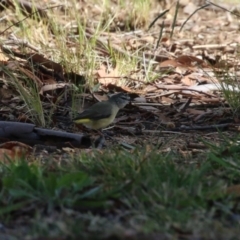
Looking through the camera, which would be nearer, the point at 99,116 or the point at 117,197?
the point at 117,197

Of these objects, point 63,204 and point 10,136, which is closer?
point 63,204

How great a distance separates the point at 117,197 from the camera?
13.6 feet

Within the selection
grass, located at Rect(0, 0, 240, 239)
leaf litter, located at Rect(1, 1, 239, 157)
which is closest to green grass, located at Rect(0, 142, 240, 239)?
grass, located at Rect(0, 0, 240, 239)

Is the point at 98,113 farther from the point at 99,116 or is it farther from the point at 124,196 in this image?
the point at 124,196

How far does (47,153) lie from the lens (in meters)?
5.90

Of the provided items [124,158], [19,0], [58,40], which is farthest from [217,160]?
[19,0]

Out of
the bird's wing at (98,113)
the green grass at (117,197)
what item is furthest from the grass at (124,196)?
the bird's wing at (98,113)

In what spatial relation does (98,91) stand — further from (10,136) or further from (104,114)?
(10,136)

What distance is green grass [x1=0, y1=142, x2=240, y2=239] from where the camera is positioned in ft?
12.3

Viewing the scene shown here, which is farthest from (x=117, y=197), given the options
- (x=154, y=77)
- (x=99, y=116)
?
(x=154, y=77)

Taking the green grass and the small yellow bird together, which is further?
the small yellow bird

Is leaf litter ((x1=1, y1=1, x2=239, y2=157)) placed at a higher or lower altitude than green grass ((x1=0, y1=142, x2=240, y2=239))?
lower

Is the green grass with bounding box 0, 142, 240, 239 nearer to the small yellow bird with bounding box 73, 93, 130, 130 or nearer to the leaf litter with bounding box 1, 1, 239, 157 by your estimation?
the leaf litter with bounding box 1, 1, 239, 157

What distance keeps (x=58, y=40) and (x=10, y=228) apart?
4.96 metres
